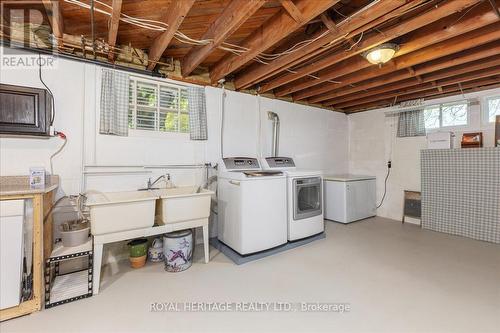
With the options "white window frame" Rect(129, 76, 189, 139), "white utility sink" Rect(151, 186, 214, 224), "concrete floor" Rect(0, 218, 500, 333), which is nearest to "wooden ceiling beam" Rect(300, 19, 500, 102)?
"concrete floor" Rect(0, 218, 500, 333)

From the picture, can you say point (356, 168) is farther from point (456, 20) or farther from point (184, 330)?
point (184, 330)

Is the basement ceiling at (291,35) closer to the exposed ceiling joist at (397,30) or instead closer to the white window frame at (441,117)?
the exposed ceiling joist at (397,30)

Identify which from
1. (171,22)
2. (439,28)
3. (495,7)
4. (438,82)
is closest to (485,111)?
(438,82)

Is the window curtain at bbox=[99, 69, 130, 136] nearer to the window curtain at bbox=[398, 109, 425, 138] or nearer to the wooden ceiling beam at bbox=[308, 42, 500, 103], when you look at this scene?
the wooden ceiling beam at bbox=[308, 42, 500, 103]

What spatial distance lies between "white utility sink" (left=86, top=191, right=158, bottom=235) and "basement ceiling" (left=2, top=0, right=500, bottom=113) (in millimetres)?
1586

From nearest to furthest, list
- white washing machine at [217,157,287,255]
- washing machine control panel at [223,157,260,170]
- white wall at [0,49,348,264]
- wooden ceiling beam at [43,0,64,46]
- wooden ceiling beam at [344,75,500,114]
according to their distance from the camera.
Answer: wooden ceiling beam at [43,0,64,46], white wall at [0,49,348,264], white washing machine at [217,157,287,255], washing machine control panel at [223,157,260,170], wooden ceiling beam at [344,75,500,114]

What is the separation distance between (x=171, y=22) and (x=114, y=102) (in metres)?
1.24

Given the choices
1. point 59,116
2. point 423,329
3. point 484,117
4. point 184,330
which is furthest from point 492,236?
point 59,116

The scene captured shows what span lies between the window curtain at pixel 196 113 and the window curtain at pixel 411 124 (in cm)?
392

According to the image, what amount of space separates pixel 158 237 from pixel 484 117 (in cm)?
528

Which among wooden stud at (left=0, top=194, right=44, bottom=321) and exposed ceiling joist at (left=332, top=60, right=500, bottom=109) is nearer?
wooden stud at (left=0, top=194, right=44, bottom=321)

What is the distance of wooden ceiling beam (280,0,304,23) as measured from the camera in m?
1.67

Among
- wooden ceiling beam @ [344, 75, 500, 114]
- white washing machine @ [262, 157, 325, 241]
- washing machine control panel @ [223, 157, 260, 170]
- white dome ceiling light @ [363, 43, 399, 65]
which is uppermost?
wooden ceiling beam @ [344, 75, 500, 114]

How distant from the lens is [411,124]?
14.1ft
